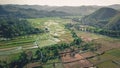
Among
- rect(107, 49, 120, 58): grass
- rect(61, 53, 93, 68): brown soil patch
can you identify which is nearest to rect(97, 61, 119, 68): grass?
rect(61, 53, 93, 68): brown soil patch

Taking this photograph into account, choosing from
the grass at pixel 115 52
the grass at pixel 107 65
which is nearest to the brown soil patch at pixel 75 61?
the grass at pixel 107 65

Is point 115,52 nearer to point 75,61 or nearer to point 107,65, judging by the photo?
point 107,65

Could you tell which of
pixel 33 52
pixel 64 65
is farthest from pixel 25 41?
pixel 64 65

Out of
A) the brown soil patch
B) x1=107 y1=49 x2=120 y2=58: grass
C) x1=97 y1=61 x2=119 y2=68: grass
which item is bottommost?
x1=107 y1=49 x2=120 y2=58: grass

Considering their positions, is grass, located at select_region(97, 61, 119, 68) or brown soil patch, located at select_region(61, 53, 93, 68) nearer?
grass, located at select_region(97, 61, 119, 68)

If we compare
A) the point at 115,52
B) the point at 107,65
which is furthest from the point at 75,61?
the point at 115,52

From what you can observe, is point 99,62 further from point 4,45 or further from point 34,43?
point 4,45

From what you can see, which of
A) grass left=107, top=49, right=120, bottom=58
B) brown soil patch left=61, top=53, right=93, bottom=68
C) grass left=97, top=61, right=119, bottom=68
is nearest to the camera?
grass left=97, top=61, right=119, bottom=68

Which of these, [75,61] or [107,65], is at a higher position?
[75,61]

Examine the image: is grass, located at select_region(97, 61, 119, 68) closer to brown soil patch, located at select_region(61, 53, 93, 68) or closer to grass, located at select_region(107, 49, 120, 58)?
brown soil patch, located at select_region(61, 53, 93, 68)

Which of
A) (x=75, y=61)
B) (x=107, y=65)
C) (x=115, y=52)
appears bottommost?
(x=115, y=52)

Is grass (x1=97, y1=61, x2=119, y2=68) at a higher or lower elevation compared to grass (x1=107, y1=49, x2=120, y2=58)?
higher

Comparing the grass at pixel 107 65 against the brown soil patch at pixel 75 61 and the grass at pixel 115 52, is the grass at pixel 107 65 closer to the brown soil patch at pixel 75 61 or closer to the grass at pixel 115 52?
the brown soil patch at pixel 75 61
